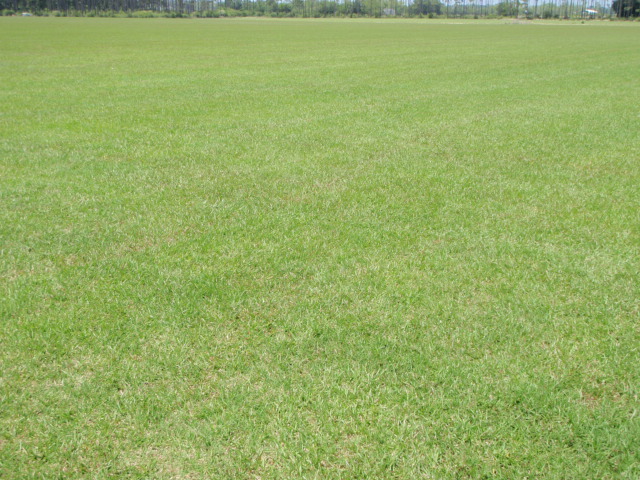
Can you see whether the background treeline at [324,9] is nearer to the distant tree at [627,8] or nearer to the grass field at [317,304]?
the distant tree at [627,8]

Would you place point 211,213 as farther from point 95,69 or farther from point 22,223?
point 95,69

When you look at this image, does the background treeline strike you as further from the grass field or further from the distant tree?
the grass field

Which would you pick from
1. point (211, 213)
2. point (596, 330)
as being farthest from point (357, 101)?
point (596, 330)

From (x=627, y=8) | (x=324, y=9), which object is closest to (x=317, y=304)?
(x=627, y=8)

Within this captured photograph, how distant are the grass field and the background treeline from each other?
404 feet

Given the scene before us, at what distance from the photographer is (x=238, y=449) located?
2566 millimetres

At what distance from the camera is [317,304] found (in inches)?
151

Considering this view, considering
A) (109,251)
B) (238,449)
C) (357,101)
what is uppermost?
(357,101)

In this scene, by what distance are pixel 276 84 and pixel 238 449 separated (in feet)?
45.3

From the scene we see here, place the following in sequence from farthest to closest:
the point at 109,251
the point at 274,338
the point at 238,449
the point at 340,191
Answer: the point at 340,191, the point at 109,251, the point at 274,338, the point at 238,449

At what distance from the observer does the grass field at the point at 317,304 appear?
8.55 ft

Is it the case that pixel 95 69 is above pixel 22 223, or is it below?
above

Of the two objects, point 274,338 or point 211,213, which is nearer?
point 274,338

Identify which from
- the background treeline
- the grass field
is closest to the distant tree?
the background treeline
